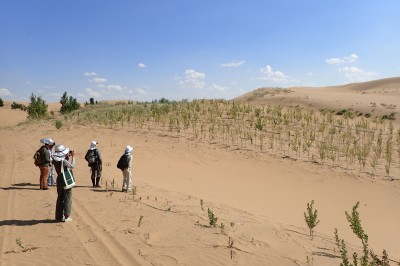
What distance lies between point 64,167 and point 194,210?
10.1 ft

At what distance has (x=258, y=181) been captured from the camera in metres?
11.5

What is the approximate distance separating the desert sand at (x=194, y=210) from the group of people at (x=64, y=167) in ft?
0.96

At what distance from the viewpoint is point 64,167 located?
684 cm

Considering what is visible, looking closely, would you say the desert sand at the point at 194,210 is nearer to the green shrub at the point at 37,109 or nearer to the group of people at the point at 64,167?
the group of people at the point at 64,167

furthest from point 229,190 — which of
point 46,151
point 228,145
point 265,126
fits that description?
point 265,126

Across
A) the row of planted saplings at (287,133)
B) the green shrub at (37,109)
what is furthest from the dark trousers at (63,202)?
the green shrub at (37,109)

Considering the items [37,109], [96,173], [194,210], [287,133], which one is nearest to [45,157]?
[96,173]

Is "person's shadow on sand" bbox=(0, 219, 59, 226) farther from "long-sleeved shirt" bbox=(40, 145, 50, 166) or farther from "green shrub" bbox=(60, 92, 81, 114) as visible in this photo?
"green shrub" bbox=(60, 92, 81, 114)

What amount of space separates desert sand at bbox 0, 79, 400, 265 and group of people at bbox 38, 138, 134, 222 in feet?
0.96

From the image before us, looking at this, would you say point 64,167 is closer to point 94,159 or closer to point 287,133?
point 94,159

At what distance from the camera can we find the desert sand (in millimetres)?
5598

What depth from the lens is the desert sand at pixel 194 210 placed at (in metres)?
5.60

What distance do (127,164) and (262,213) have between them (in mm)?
3768

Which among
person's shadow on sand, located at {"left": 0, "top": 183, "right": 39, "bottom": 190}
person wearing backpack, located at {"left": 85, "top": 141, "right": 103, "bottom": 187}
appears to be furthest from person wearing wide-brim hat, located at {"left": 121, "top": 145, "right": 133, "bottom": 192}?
person's shadow on sand, located at {"left": 0, "top": 183, "right": 39, "bottom": 190}
